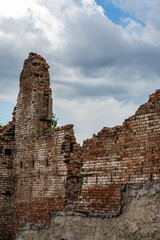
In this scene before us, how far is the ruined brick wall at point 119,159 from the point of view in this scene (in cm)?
805

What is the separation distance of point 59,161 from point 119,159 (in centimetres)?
217

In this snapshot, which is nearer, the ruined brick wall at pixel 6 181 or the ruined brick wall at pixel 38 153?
the ruined brick wall at pixel 38 153

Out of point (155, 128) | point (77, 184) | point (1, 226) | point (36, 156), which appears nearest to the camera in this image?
point (155, 128)

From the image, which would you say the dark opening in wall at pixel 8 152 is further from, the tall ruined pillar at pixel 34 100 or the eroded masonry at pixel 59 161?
the tall ruined pillar at pixel 34 100

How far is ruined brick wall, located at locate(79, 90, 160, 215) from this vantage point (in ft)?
26.4

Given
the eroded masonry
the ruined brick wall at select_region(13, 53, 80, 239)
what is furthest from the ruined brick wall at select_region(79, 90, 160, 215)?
the ruined brick wall at select_region(13, 53, 80, 239)

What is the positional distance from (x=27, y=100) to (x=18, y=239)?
3741mm

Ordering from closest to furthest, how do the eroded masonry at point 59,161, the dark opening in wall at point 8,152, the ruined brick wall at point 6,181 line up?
the eroded masonry at point 59,161
the ruined brick wall at point 6,181
the dark opening in wall at point 8,152

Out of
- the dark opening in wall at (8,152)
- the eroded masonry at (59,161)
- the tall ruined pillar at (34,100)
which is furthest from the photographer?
the dark opening in wall at (8,152)

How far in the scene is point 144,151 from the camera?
818 cm

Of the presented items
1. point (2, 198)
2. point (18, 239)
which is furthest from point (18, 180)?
point (18, 239)

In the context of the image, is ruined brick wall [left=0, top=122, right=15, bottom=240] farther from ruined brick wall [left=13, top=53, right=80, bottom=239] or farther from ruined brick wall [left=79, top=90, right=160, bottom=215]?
ruined brick wall [left=79, top=90, right=160, bottom=215]

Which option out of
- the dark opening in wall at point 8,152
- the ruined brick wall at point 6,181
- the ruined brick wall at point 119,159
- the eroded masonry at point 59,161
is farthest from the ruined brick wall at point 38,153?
the ruined brick wall at point 119,159

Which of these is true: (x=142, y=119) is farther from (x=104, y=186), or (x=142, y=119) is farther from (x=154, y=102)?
(x=104, y=186)
